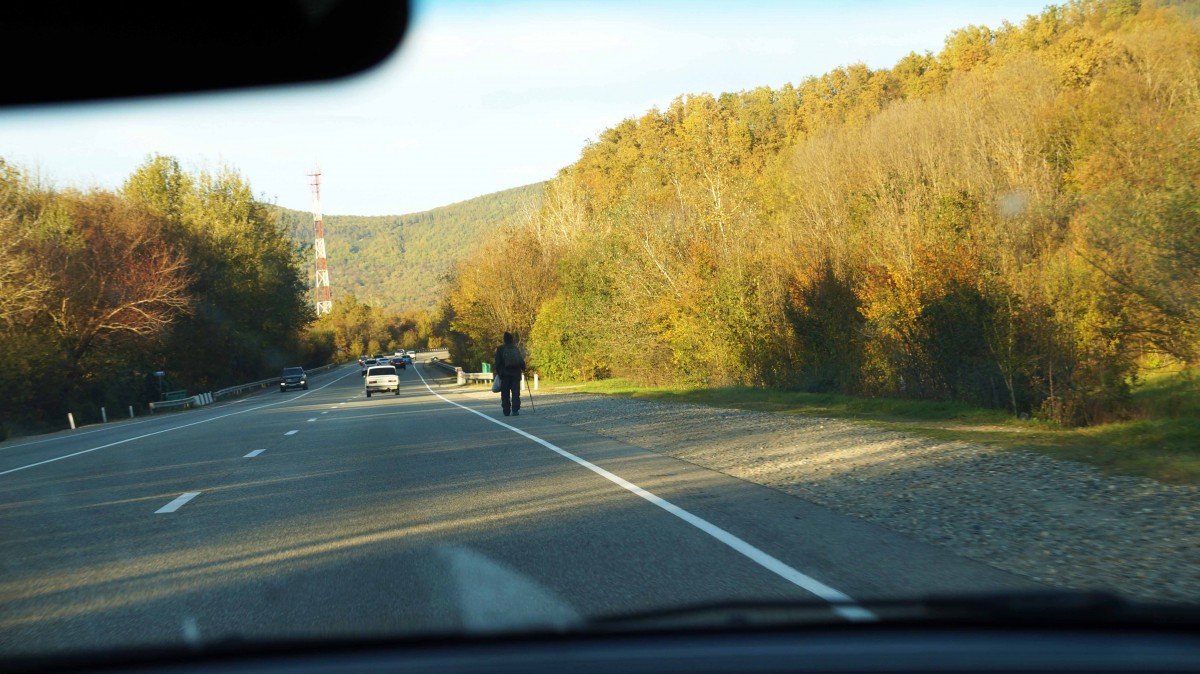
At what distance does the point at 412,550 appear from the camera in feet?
25.7

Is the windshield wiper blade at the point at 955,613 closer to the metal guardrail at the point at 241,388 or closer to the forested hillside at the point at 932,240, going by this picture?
the forested hillside at the point at 932,240

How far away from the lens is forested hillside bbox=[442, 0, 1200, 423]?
56.5 feet

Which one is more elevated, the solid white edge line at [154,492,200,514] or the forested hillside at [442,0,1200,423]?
the forested hillside at [442,0,1200,423]

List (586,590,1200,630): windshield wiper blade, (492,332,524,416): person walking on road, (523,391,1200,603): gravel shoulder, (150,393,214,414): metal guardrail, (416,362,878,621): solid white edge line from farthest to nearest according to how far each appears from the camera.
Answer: (150,393,214,414): metal guardrail → (492,332,524,416): person walking on road → (523,391,1200,603): gravel shoulder → (416,362,878,621): solid white edge line → (586,590,1200,630): windshield wiper blade

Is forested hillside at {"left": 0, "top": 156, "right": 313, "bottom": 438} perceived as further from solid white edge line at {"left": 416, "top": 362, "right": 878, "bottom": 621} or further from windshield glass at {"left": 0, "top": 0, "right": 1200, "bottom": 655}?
solid white edge line at {"left": 416, "top": 362, "right": 878, "bottom": 621}

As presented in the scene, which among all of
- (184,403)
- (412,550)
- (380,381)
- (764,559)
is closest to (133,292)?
(184,403)

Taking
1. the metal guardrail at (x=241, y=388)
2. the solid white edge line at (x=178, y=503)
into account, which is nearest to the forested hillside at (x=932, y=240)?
the solid white edge line at (x=178, y=503)

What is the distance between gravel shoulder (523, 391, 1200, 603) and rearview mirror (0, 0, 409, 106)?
7.18 m

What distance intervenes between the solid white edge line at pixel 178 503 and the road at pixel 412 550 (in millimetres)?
48

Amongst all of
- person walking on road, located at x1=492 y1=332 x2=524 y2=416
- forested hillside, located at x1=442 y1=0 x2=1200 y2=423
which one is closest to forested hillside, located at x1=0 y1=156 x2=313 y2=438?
forested hillside, located at x1=442 y1=0 x2=1200 y2=423

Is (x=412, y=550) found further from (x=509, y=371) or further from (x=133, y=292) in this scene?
(x=133, y=292)

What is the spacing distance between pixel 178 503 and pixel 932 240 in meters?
17.7

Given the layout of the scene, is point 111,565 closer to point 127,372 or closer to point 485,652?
point 485,652

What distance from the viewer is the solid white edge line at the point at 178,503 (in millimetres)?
10586
